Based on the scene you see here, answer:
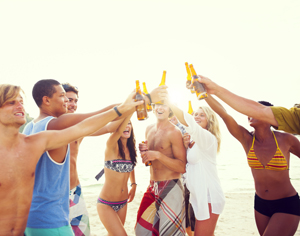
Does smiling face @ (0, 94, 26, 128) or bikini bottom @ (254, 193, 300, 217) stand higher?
smiling face @ (0, 94, 26, 128)

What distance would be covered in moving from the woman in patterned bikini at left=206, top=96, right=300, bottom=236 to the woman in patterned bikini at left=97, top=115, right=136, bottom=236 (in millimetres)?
1838

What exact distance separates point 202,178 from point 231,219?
13.8ft

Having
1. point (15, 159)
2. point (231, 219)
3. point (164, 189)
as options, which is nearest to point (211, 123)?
point (164, 189)

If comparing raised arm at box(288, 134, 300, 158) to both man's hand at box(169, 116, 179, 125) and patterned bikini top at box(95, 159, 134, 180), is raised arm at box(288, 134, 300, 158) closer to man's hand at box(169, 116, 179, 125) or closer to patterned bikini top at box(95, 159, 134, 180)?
man's hand at box(169, 116, 179, 125)

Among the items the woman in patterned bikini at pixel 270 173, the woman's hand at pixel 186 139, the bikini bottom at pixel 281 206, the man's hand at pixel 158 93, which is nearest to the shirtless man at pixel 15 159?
the man's hand at pixel 158 93

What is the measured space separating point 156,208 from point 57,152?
2283 mm

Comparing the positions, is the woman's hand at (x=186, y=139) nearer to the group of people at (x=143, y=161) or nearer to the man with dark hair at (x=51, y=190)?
the group of people at (x=143, y=161)

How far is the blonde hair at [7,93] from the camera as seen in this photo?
216cm

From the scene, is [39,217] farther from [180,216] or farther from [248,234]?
[248,234]

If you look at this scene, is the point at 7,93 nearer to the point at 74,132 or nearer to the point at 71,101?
the point at 74,132

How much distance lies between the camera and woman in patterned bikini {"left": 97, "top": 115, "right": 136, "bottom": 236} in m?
4.15

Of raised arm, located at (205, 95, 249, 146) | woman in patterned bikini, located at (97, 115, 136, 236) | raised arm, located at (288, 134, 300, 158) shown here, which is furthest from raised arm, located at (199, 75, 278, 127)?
woman in patterned bikini, located at (97, 115, 136, 236)

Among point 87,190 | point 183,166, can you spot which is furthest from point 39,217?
point 87,190

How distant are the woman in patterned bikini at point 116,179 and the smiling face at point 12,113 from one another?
198 centimetres
